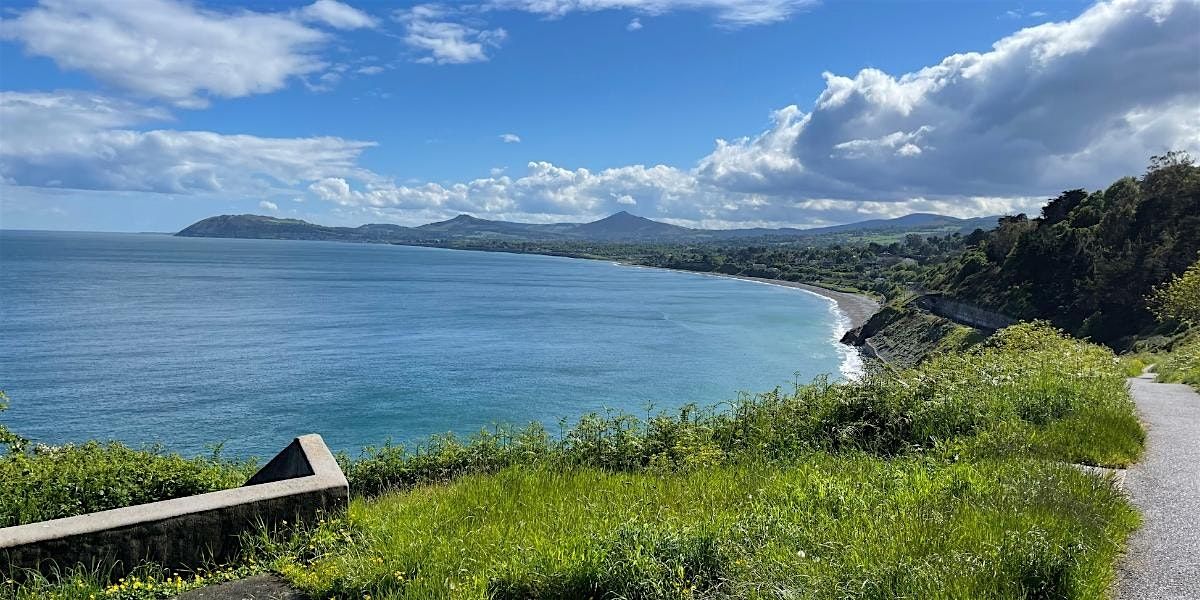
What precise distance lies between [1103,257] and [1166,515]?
61.5 m

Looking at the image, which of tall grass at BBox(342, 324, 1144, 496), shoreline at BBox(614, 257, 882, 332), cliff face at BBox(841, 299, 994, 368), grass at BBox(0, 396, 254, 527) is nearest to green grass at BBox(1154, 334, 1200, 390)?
tall grass at BBox(342, 324, 1144, 496)

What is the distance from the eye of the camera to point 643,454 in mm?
9031

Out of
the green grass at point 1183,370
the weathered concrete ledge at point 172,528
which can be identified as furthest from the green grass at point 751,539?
the green grass at point 1183,370

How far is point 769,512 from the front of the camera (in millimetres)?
5844

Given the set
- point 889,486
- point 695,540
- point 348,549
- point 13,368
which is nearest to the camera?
point 695,540

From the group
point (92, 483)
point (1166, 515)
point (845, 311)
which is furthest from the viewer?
point (845, 311)

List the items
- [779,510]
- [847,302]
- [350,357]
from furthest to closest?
[847,302]
[350,357]
[779,510]

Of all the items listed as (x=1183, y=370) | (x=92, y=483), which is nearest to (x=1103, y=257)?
(x=1183, y=370)

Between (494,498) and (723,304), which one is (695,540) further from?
(723,304)

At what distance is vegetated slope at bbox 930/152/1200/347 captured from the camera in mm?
49719

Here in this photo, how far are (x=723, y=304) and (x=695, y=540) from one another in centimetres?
11310

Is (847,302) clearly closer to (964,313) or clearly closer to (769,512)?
(964,313)

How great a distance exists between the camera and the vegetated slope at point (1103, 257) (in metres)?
49.7

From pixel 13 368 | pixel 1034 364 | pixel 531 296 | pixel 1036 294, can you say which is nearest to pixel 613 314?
pixel 531 296
